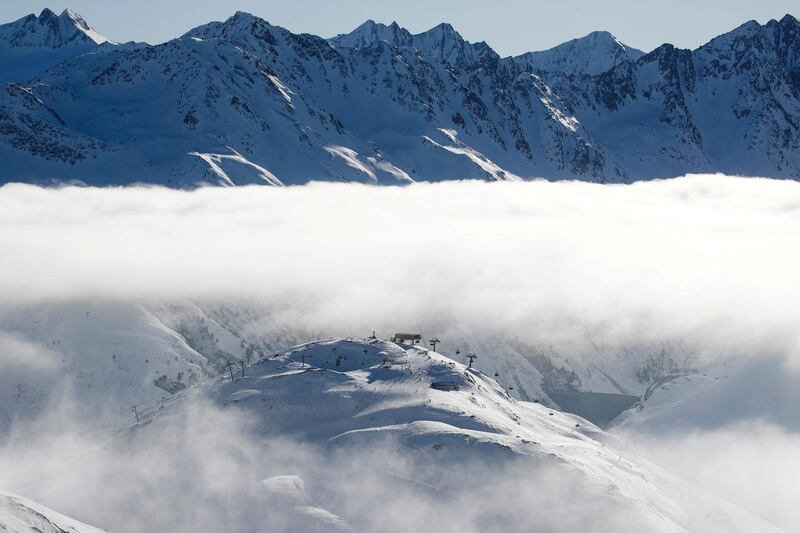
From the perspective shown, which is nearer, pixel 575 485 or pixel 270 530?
pixel 270 530

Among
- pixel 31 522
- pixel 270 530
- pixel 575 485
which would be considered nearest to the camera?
pixel 31 522

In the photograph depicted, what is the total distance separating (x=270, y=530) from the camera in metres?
179

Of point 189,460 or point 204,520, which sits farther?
point 189,460

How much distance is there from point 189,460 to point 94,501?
18571mm

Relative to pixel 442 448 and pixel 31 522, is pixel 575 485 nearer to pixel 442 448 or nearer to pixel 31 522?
pixel 442 448

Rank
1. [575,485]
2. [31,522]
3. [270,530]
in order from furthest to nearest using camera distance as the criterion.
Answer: [575,485] < [270,530] < [31,522]

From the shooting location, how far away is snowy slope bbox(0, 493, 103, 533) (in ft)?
503

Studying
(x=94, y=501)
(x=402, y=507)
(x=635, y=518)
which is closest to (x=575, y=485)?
(x=635, y=518)

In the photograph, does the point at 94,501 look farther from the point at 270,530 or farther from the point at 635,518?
the point at 635,518

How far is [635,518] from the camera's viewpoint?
18500 cm

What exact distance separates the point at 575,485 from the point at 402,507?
1177 inches

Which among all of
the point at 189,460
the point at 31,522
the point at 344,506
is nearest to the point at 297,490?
the point at 344,506

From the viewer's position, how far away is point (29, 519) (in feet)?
520

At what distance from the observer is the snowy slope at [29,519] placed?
15338 cm
